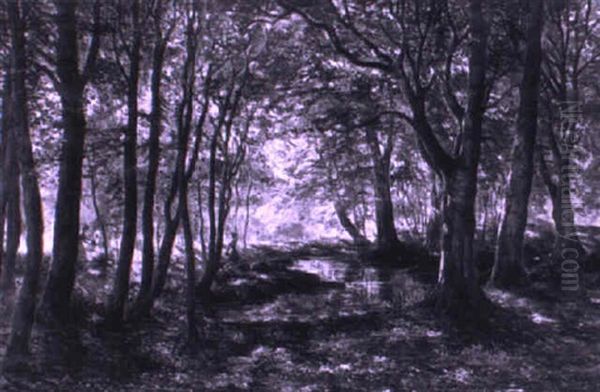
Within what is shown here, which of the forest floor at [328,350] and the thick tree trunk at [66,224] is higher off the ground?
the thick tree trunk at [66,224]

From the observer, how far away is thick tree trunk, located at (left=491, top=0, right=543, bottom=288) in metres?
17.3

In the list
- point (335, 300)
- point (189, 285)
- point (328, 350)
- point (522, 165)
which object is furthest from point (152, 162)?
point (522, 165)

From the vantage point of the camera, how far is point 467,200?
46.9ft

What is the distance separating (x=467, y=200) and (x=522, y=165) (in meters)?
3.99

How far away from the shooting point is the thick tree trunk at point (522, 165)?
1727 centimetres

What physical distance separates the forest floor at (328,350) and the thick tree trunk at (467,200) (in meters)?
0.66

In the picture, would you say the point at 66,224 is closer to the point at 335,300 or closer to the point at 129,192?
the point at 129,192

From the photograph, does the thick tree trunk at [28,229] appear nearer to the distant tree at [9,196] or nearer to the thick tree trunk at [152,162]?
the distant tree at [9,196]

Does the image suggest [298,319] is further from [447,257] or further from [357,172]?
[357,172]

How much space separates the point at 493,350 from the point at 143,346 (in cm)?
688

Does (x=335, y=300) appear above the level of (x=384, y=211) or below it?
below

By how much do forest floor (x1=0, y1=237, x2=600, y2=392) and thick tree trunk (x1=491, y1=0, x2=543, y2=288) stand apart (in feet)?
3.06

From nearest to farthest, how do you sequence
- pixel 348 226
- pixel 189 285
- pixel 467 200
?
pixel 189 285
pixel 467 200
pixel 348 226

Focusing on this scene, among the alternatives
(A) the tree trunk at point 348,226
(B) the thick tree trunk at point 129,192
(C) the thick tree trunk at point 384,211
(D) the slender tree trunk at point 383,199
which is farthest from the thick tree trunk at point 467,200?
(A) the tree trunk at point 348,226
